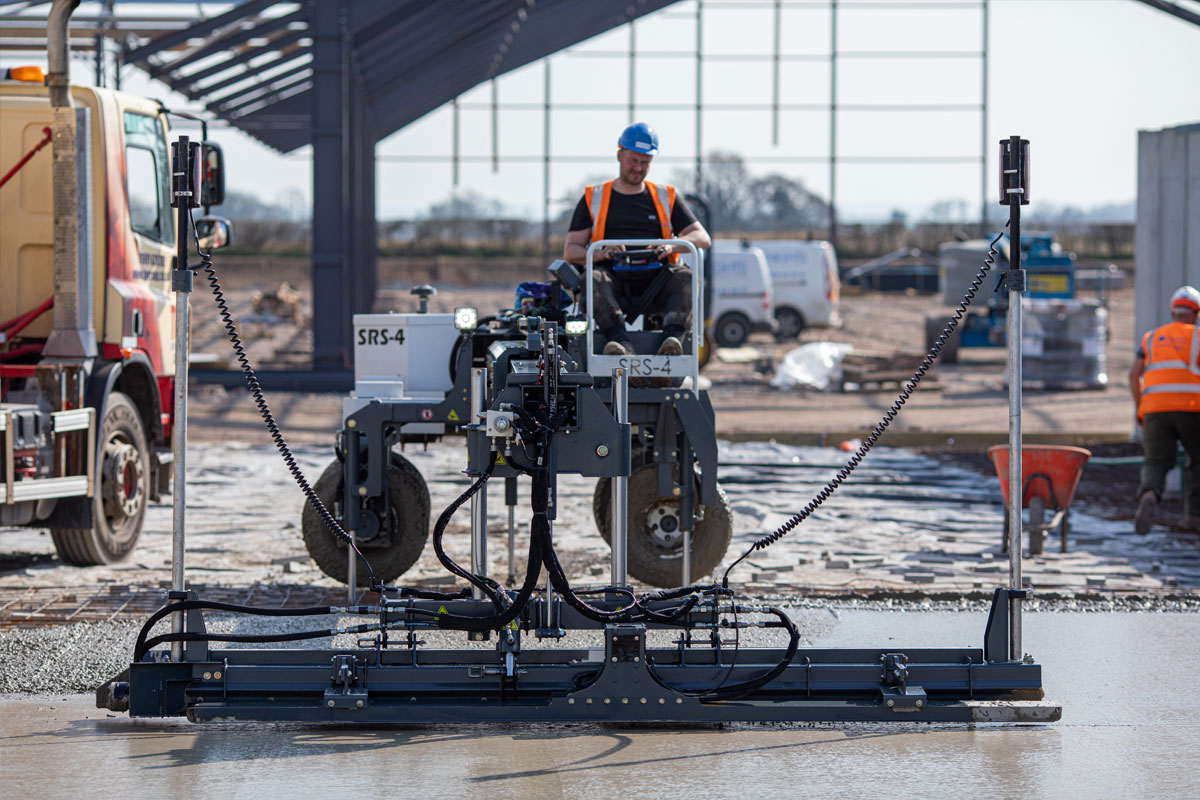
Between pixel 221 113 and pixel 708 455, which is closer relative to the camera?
pixel 708 455

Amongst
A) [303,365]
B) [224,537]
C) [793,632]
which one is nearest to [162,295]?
[224,537]

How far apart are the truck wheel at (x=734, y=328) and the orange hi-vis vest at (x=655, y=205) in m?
22.0

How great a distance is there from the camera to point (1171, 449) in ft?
41.1

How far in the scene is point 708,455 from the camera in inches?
344

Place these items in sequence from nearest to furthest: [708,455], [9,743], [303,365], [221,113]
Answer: [9,743] → [708,455] → [303,365] → [221,113]

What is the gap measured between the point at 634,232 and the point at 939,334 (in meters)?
20.5

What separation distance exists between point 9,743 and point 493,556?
4.87 metres

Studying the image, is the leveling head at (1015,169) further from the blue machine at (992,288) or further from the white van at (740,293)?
the white van at (740,293)

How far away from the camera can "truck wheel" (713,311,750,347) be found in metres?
31.5

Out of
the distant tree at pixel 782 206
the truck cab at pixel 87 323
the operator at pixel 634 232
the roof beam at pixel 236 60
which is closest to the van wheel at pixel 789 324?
the roof beam at pixel 236 60

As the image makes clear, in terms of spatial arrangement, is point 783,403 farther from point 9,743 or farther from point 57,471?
point 9,743

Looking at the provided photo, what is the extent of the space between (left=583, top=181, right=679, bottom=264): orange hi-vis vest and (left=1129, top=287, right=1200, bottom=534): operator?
4965mm

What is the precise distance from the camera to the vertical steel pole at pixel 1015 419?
21.7 ft

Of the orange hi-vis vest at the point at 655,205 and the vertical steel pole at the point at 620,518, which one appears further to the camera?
the orange hi-vis vest at the point at 655,205
